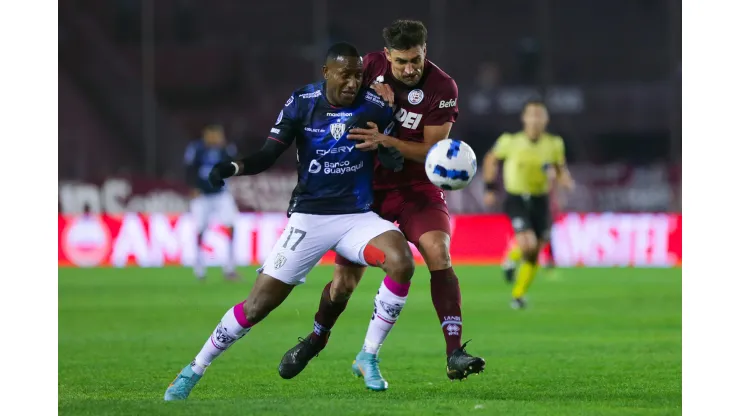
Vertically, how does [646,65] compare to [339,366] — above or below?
above

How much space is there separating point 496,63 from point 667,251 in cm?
515

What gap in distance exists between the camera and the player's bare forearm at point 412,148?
6.73 metres

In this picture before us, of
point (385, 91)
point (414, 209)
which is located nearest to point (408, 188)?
point (414, 209)

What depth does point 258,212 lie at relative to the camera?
21.0 metres

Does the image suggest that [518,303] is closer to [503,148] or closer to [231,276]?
[503,148]

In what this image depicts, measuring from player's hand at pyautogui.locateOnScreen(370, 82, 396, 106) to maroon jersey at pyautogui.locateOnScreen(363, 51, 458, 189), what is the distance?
0.08 metres

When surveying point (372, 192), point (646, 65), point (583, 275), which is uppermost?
point (646, 65)

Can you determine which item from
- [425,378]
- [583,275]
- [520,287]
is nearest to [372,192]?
[425,378]

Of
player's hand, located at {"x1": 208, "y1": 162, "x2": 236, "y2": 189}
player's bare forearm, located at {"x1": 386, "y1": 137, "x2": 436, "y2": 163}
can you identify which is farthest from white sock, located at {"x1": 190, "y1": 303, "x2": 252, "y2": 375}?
player's bare forearm, located at {"x1": 386, "y1": 137, "x2": 436, "y2": 163}

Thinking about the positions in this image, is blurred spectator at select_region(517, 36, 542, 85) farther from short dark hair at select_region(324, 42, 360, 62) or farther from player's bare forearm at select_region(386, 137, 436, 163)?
short dark hair at select_region(324, 42, 360, 62)

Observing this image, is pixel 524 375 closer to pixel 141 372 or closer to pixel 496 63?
pixel 141 372

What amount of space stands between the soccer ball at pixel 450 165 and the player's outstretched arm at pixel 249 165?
815 millimetres

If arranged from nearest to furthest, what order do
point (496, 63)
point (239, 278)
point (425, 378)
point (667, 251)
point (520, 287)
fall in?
point (425, 378)
point (520, 287)
point (239, 278)
point (667, 251)
point (496, 63)

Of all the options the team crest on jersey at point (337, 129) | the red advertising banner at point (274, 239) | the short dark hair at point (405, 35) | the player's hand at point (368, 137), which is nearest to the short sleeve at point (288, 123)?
the team crest on jersey at point (337, 129)
